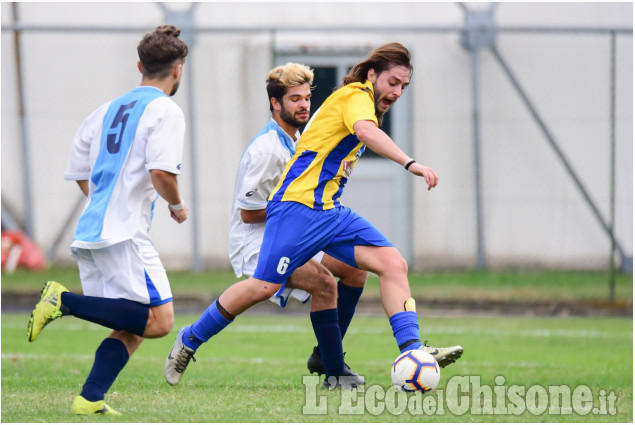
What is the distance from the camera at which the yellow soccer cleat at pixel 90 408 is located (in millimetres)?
4473

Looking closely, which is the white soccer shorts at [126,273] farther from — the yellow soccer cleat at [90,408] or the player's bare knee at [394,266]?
the player's bare knee at [394,266]

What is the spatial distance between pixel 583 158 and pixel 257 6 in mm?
5055

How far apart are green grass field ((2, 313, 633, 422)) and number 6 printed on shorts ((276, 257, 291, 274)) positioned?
647mm

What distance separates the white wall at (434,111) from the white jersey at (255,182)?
776 cm

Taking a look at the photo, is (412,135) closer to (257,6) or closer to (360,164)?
(360,164)

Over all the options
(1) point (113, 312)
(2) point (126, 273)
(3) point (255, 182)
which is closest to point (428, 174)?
(3) point (255, 182)

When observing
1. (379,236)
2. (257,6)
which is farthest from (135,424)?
(257,6)

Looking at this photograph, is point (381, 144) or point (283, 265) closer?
point (381, 144)

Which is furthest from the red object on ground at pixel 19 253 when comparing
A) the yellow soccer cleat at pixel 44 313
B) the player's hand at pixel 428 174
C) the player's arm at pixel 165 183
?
the player's hand at pixel 428 174

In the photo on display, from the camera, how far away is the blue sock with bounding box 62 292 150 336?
4504 mm

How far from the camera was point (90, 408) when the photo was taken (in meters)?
4.48

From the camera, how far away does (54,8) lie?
14016mm

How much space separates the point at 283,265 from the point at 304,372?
1634 mm

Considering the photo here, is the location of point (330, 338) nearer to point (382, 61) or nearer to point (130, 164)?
point (382, 61)
